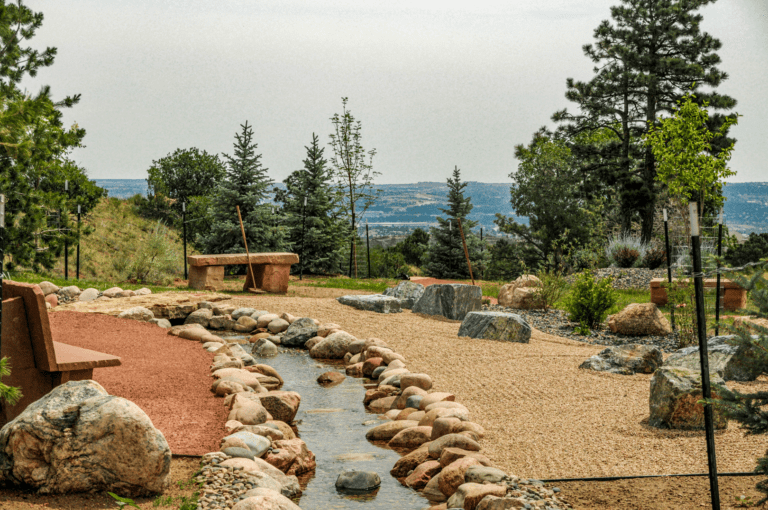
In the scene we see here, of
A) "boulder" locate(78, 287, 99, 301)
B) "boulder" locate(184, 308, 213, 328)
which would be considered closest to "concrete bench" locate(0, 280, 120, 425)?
"boulder" locate(184, 308, 213, 328)

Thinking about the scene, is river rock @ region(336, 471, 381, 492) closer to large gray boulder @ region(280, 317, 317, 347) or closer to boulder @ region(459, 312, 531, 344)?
boulder @ region(459, 312, 531, 344)

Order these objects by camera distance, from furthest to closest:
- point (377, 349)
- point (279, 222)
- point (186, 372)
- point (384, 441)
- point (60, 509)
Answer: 1. point (279, 222)
2. point (377, 349)
3. point (186, 372)
4. point (384, 441)
5. point (60, 509)

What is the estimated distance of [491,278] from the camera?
20141 millimetres

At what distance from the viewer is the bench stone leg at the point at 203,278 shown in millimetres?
13211

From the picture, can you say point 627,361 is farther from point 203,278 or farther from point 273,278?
point 203,278

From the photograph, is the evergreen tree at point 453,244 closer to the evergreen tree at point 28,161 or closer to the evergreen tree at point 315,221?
the evergreen tree at point 315,221

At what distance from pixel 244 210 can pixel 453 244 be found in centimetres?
660

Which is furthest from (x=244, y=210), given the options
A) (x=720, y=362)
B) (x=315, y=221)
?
(x=720, y=362)

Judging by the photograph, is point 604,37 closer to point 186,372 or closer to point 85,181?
point 85,181

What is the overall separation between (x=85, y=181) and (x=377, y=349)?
42.3 feet

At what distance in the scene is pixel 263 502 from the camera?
3.19m

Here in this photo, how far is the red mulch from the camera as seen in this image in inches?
179

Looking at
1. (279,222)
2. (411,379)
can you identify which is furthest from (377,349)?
(279,222)

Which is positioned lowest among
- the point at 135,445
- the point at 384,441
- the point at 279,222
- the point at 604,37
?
the point at 384,441
